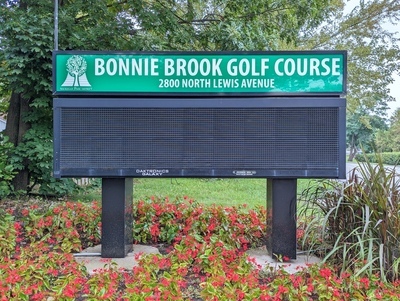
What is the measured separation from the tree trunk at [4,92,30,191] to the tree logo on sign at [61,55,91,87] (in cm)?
415

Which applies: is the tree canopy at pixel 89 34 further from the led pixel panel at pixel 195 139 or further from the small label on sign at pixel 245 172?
the small label on sign at pixel 245 172

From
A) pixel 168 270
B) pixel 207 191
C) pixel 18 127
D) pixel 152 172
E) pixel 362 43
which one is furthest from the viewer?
pixel 362 43

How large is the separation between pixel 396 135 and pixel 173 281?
3141 centimetres

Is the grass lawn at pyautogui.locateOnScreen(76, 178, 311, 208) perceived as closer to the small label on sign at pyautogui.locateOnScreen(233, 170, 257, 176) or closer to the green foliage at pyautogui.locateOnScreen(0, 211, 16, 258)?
the green foliage at pyautogui.locateOnScreen(0, 211, 16, 258)

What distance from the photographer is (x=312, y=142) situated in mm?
3398

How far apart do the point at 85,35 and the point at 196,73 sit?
3.99 meters

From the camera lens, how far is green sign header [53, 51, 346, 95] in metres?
3.41

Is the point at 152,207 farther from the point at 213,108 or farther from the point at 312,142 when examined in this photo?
the point at 312,142

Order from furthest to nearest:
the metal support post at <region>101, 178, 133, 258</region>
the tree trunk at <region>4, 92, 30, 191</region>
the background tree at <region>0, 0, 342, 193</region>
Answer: the tree trunk at <region>4, 92, 30, 191</region>
the background tree at <region>0, 0, 342, 193</region>
the metal support post at <region>101, 178, 133, 258</region>

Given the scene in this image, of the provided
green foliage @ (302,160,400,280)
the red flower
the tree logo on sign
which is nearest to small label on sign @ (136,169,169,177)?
the tree logo on sign

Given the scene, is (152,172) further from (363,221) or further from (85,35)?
(85,35)

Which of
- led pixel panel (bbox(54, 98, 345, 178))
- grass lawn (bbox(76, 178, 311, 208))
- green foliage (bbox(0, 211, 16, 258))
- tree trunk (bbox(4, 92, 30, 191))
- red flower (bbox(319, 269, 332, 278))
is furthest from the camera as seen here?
grass lawn (bbox(76, 178, 311, 208))

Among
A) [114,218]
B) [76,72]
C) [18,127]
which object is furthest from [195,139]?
[18,127]

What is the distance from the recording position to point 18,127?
7281mm
